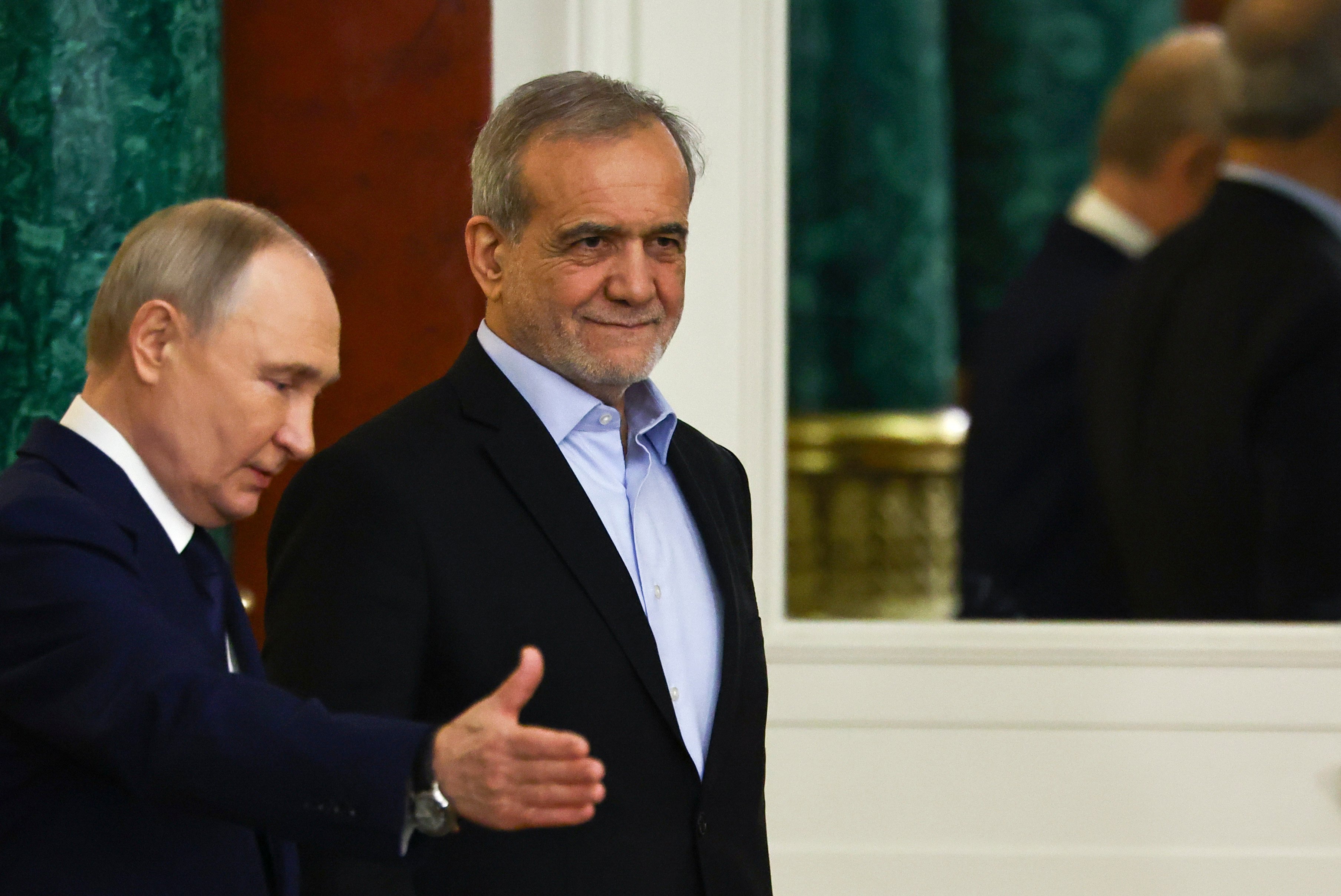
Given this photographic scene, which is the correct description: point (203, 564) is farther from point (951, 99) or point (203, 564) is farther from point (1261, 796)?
point (1261, 796)

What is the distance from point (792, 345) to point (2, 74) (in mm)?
1386

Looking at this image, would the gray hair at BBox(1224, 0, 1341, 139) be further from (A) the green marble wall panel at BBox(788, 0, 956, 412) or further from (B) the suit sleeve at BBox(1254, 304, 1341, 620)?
(A) the green marble wall panel at BBox(788, 0, 956, 412)

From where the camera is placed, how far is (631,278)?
1599 mm

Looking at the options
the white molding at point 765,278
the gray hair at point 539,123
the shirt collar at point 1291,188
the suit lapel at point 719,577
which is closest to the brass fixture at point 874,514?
the white molding at point 765,278

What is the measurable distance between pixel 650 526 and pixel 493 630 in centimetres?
23

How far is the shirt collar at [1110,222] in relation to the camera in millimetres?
2707

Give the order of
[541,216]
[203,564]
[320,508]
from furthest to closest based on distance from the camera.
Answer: [541,216] → [320,508] → [203,564]

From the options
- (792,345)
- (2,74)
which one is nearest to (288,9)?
(2,74)

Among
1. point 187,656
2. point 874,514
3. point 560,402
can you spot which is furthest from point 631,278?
point 874,514

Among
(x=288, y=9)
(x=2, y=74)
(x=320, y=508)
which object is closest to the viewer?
(x=320, y=508)

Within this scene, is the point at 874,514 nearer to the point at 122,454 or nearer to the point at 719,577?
the point at 719,577

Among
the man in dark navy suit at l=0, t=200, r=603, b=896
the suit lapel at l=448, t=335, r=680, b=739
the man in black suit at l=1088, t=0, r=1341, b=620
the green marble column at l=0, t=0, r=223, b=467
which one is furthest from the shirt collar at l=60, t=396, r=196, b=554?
the man in black suit at l=1088, t=0, r=1341, b=620

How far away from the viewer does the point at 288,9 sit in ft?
8.60

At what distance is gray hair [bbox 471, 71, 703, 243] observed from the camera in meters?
1.60
